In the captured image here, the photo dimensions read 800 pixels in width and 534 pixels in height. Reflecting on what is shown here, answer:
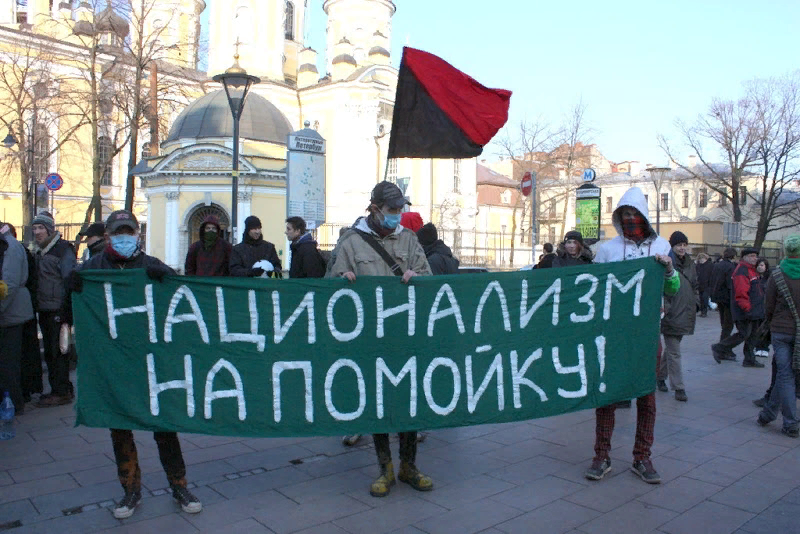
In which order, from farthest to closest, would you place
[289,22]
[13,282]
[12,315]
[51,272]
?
[289,22], [51,272], [12,315], [13,282]

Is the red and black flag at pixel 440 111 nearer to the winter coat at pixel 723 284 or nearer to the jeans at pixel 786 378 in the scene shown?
the jeans at pixel 786 378

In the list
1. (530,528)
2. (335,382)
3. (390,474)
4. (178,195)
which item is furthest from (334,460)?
(178,195)

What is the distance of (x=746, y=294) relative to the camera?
10500 millimetres

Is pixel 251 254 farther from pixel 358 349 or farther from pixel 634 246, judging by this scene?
pixel 634 246

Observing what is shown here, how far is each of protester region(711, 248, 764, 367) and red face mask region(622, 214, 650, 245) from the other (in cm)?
535

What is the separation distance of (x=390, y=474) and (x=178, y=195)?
1079 inches

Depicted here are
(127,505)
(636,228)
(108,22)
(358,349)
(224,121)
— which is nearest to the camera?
(127,505)

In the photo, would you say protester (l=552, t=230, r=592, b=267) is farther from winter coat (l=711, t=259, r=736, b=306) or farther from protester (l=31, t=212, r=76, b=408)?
protester (l=31, t=212, r=76, b=408)

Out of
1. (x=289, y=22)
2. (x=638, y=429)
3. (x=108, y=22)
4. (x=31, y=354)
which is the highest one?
(x=289, y=22)

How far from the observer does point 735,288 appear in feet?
34.8

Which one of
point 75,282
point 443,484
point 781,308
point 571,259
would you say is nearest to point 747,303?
point 781,308

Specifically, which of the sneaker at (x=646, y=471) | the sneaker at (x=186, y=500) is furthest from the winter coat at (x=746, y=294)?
the sneaker at (x=186, y=500)

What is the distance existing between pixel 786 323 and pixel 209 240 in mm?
5771

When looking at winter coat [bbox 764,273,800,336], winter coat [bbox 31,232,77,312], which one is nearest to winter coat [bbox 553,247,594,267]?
winter coat [bbox 764,273,800,336]
